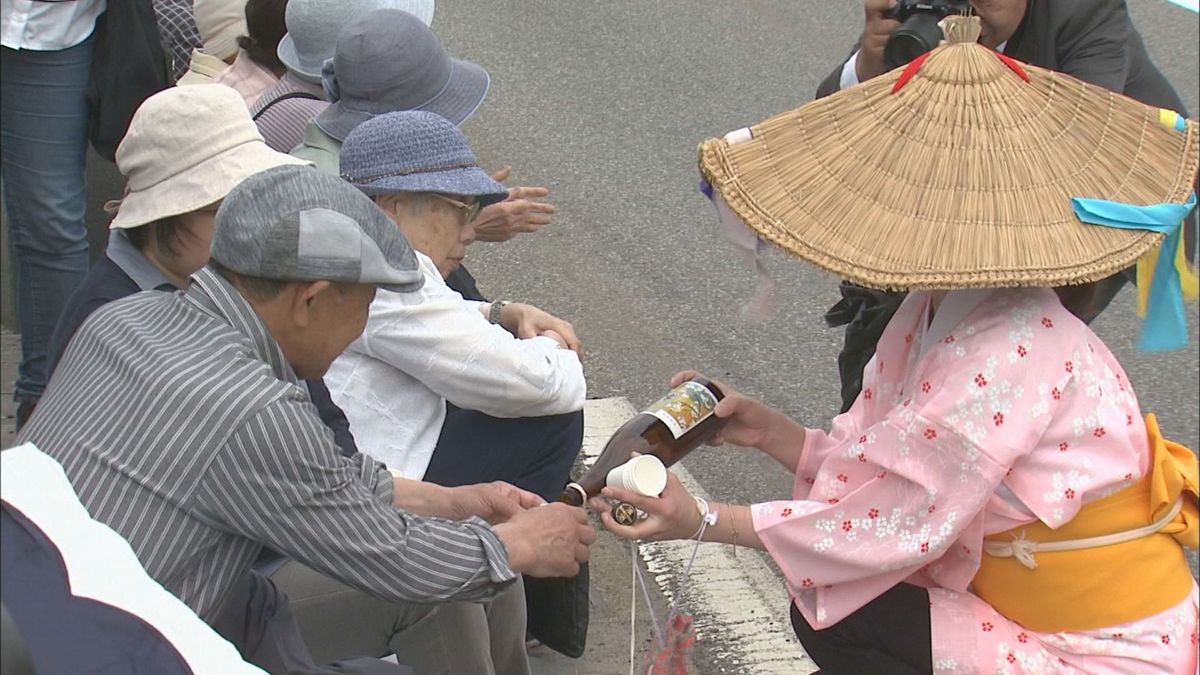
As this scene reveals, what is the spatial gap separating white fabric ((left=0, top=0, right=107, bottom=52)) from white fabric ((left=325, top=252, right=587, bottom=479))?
1.47 meters

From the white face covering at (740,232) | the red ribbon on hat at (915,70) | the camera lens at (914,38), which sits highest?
the red ribbon on hat at (915,70)

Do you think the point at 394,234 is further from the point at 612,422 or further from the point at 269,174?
the point at 612,422

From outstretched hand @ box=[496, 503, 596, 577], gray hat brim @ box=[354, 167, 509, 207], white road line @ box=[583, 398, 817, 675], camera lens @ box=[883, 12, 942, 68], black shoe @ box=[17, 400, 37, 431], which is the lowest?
black shoe @ box=[17, 400, 37, 431]

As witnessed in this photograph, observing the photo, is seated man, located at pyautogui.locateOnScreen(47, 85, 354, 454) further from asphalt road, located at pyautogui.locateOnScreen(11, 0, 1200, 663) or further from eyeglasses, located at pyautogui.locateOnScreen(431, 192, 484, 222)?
asphalt road, located at pyautogui.locateOnScreen(11, 0, 1200, 663)

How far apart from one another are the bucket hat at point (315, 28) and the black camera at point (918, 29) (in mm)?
1300

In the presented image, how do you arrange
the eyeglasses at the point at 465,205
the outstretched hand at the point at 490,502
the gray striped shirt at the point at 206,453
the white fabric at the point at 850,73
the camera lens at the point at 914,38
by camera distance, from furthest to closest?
the white fabric at the point at 850,73
the camera lens at the point at 914,38
the eyeglasses at the point at 465,205
the outstretched hand at the point at 490,502
the gray striped shirt at the point at 206,453

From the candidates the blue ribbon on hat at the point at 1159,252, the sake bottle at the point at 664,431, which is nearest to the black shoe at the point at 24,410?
the sake bottle at the point at 664,431

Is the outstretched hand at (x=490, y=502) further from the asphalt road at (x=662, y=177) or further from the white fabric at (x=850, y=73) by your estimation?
the asphalt road at (x=662, y=177)

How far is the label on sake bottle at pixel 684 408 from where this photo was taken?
2.62 metres

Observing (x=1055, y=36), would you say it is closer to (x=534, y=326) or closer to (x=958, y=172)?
(x=958, y=172)

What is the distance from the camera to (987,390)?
85.0 inches

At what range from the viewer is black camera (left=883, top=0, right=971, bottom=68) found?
9.77 ft

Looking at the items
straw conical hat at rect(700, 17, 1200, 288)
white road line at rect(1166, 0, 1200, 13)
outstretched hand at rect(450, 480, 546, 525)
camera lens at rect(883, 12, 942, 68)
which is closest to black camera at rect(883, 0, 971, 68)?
camera lens at rect(883, 12, 942, 68)

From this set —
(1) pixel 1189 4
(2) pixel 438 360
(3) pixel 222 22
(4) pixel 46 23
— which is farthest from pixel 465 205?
(1) pixel 1189 4
